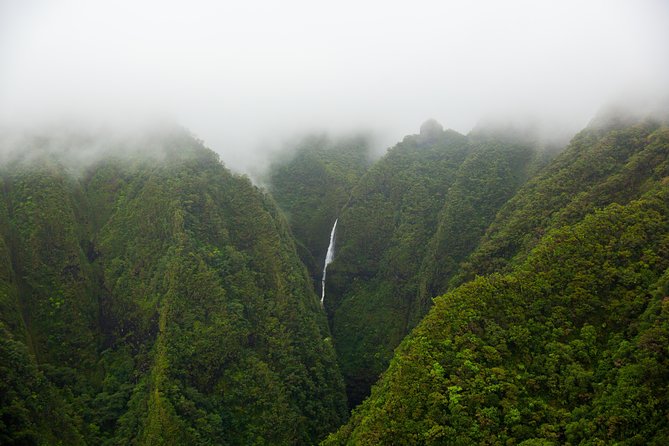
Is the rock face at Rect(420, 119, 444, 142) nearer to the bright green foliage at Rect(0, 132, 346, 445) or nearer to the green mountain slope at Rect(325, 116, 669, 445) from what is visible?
the bright green foliage at Rect(0, 132, 346, 445)

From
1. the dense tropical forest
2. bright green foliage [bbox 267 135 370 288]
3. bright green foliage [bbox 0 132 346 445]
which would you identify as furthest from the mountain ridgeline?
bright green foliage [bbox 0 132 346 445]

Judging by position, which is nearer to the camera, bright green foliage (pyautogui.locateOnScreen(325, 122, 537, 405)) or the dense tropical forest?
the dense tropical forest

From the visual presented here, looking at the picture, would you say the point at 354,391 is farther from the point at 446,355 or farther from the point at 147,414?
the point at 446,355

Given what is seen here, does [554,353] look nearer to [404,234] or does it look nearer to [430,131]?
[404,234]

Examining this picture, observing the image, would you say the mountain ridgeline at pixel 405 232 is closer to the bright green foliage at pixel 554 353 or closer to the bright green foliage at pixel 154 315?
the bright green foliage at pixel 154 315

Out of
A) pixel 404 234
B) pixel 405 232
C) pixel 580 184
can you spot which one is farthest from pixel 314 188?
pixel 580 184

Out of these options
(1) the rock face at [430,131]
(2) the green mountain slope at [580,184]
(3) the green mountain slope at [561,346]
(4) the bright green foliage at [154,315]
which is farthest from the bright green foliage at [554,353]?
A: (1) the rock face at [430,131]
